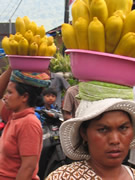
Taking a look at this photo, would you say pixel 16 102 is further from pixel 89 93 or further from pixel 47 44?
pixel 89 93

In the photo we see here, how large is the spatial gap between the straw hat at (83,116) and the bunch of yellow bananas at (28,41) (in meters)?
1.06

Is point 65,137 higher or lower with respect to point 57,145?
higher

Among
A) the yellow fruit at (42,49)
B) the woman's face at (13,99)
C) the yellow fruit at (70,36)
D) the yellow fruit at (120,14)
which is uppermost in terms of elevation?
the yellow fruit at (120,14)

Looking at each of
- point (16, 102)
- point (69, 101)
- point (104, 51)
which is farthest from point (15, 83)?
point (69, 101)

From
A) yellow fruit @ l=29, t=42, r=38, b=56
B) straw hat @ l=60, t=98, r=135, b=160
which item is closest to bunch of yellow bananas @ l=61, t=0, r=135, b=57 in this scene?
straw hat @ l=60, t=98, r=135, b=160

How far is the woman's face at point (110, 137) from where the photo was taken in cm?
167

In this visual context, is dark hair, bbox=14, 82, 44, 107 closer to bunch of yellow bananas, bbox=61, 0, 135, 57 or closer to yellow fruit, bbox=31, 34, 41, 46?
yellow fruit, bbox=31, 34, 41, 46

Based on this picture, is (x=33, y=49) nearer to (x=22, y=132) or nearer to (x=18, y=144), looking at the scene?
(x=22, y=132)

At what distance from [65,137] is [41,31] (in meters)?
1.36

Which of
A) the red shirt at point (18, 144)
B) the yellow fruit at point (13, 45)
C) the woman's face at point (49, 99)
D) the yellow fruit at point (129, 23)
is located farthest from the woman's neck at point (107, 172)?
the woman's face at point (49, 99)

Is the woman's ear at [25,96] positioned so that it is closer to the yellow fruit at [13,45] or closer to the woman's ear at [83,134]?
the yellow fruit at [13,45]

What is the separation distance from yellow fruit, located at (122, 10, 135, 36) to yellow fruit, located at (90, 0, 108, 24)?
113 millimetres

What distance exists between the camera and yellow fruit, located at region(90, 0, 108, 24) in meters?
1.66

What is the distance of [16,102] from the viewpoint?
9.35 feet
